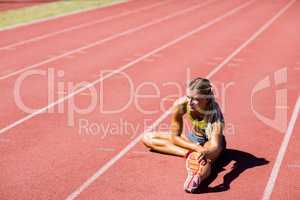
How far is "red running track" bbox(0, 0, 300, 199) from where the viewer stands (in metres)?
7.51

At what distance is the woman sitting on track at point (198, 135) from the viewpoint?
24.1 ft

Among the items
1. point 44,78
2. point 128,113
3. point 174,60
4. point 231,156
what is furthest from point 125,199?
point 174,60

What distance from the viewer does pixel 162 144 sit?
8461mm

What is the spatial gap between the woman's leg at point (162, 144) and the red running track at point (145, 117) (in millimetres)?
123

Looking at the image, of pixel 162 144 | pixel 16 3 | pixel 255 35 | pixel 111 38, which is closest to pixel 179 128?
pixel 162 144

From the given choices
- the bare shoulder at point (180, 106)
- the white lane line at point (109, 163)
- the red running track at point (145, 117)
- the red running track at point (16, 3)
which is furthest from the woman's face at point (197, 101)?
the red running track at point (16, 3)

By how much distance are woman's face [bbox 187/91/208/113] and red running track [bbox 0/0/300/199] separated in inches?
36.0

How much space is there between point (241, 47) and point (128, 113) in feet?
24.6

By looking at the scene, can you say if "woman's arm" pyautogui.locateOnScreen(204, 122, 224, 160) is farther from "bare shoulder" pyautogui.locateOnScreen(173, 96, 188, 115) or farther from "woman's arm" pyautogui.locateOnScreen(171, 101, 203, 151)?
"bare shoulder" pyautogui.locateOnScreen(173, 96, 188, 115)

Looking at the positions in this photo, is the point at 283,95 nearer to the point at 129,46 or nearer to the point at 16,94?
the point at 16,94

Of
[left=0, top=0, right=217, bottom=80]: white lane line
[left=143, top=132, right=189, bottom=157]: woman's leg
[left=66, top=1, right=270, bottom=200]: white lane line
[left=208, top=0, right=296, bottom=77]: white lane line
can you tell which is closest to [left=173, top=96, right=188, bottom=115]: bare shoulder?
[left=143, top=132, right=189, bottom=157]: woman's leg

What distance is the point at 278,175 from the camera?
7.82 metres

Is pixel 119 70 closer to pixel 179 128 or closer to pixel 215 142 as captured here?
pixel 179 128

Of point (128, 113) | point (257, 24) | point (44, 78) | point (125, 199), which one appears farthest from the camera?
point (257, 24)
